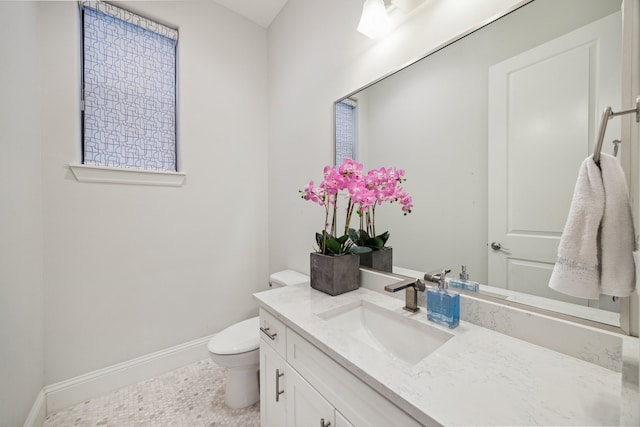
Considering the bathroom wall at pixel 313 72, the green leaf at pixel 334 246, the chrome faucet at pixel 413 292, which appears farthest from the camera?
the green leaf at pixel 334 246

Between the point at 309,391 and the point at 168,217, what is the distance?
1.55 metres

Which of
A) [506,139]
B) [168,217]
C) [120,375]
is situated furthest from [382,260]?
[120,375]

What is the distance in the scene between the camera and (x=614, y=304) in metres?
0.67

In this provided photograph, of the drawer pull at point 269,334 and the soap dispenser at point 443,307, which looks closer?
the soap dispenser at point 443,307

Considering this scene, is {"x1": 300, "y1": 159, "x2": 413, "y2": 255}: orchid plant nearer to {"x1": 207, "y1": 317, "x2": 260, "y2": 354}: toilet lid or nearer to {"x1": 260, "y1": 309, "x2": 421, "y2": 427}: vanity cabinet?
{"x1": 260, "y1": 309, "x2": 421, "y2": 427}: vanity cabinet

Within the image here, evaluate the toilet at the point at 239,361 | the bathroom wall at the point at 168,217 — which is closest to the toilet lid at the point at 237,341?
the toilet at the point at 239,361

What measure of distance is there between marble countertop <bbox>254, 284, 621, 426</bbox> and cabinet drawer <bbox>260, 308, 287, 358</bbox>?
0.63ft

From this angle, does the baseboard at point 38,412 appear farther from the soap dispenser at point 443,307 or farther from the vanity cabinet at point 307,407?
the soap dispenser at point 443,307

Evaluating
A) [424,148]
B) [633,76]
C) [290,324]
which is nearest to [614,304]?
[633,76]

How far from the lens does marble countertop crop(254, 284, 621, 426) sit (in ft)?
1.59

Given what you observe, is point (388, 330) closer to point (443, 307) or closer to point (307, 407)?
point (443, 307)

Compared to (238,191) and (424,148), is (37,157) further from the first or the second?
(424,148)

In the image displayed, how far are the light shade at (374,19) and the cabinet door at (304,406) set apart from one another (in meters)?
1.52

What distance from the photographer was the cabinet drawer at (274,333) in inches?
38.6
